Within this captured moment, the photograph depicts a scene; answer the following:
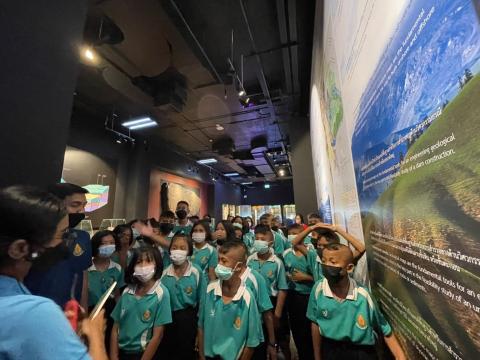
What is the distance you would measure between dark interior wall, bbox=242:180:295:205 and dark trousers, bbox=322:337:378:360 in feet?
51.1

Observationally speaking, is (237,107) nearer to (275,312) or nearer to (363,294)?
(275,312)

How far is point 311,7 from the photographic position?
3000 millimetres

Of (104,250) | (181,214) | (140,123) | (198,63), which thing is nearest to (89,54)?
(198,63)

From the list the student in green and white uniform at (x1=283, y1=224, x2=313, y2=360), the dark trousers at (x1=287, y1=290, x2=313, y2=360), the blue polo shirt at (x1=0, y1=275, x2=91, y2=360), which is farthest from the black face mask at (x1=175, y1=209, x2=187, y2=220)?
the blue polo shirt at (x1=0, y1=275, x2=91, y2=360)

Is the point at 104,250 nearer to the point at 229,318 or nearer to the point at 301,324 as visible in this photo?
the point at 229,318

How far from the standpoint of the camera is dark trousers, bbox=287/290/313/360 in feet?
7.93

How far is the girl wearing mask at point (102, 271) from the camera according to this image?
7.42ft

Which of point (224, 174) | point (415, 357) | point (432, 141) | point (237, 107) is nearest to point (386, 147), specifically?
point (432, 141)

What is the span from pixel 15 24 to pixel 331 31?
2286mm

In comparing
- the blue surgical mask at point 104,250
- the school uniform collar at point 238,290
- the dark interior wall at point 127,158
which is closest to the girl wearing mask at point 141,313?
the school uniform collar at point 238,290

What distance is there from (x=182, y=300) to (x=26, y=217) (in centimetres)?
172

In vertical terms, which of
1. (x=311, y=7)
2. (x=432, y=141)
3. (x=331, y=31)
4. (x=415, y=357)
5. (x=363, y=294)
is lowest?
(x=415, y=357)

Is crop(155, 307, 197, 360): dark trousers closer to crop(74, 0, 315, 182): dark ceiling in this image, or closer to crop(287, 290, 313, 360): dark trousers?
crop(287, 290, 313, 360): dark trousers

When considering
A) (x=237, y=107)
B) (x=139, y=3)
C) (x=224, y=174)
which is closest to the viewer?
(x=139, y=3)
